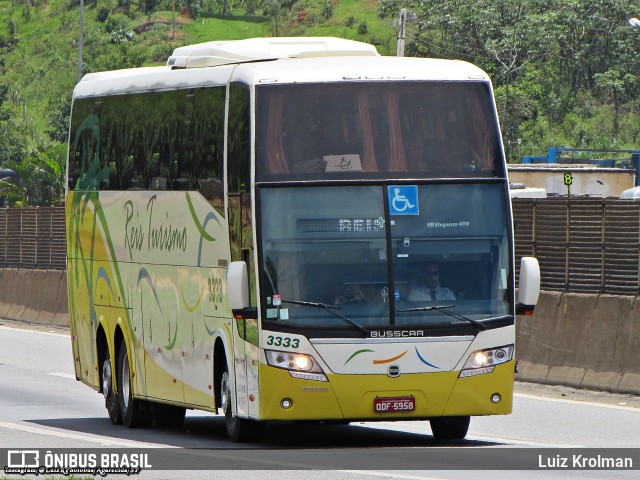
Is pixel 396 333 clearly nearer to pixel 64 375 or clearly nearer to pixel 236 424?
pixel 236 424

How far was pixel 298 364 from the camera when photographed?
12.6 m

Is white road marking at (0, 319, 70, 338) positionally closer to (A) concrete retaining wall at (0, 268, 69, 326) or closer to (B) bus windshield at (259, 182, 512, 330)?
(A) concrete retaining wall at (0, 268, 69, 326)

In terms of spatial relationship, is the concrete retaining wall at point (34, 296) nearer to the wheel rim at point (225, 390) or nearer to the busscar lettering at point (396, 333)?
the wheel rim at point (225, 390)

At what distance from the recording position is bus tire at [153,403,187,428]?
55.8 feet

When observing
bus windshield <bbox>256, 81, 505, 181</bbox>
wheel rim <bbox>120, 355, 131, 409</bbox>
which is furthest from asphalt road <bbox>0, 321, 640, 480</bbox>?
bus windshield <bbox>256, 81, 505, 181</bbox>

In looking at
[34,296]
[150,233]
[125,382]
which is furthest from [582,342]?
[34,296]

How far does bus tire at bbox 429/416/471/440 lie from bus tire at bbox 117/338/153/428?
4.00 m

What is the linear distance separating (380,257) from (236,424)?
221cm

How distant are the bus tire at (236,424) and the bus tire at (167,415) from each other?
306 centimetres

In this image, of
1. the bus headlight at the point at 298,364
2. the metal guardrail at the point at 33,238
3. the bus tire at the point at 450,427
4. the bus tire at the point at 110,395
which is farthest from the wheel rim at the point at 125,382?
the metal guardrail at the point at 33,238

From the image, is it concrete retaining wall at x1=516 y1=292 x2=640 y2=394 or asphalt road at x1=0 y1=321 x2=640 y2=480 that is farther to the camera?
concrete retaining wall at x1=516 y1=292 x2=640 y2=394

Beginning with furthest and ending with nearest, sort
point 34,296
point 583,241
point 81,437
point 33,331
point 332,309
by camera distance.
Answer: point 34,296, point 33,331, point 583,241, point 81,437, point 332,309

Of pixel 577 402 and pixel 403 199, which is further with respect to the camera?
pixel 577 402

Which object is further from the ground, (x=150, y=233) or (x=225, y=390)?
(x=150, y=233)
